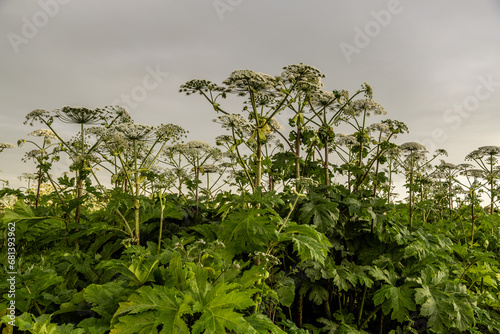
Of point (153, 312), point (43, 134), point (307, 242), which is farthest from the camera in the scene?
point (43, 134)

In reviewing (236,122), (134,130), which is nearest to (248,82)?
(236,122)

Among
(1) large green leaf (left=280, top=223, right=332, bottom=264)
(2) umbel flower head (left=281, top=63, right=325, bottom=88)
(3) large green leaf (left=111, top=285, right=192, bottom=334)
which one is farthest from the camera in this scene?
(2) umbel flower head (left=281, top=63, right=325, bottom=88)

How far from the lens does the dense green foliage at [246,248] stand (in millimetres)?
2736

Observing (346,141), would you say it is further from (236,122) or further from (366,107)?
(236,122)

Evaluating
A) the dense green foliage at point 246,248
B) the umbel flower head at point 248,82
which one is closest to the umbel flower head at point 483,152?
the dense green foliage at point 246,248

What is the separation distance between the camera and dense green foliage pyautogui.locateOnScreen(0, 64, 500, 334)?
2.74 metres

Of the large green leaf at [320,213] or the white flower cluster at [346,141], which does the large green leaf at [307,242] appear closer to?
the large green leaf at [320,213]

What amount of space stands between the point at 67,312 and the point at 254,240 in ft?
5.80

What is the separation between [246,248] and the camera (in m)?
3.38

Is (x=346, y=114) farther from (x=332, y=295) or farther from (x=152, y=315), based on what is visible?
(x=152, y=315)

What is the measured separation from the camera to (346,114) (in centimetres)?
546

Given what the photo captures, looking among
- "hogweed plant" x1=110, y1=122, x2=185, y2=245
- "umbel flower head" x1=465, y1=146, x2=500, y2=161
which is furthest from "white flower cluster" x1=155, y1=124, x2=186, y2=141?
"umbel flower head" x1=465, y1=146, x2=500, y2=161

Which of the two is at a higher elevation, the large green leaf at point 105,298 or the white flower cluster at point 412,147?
the white flower cluster at point 412,147

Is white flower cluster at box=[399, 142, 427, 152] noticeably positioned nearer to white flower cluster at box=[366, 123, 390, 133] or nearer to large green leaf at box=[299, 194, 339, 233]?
white flower cluster at box=[366, 123, 390, 133]
